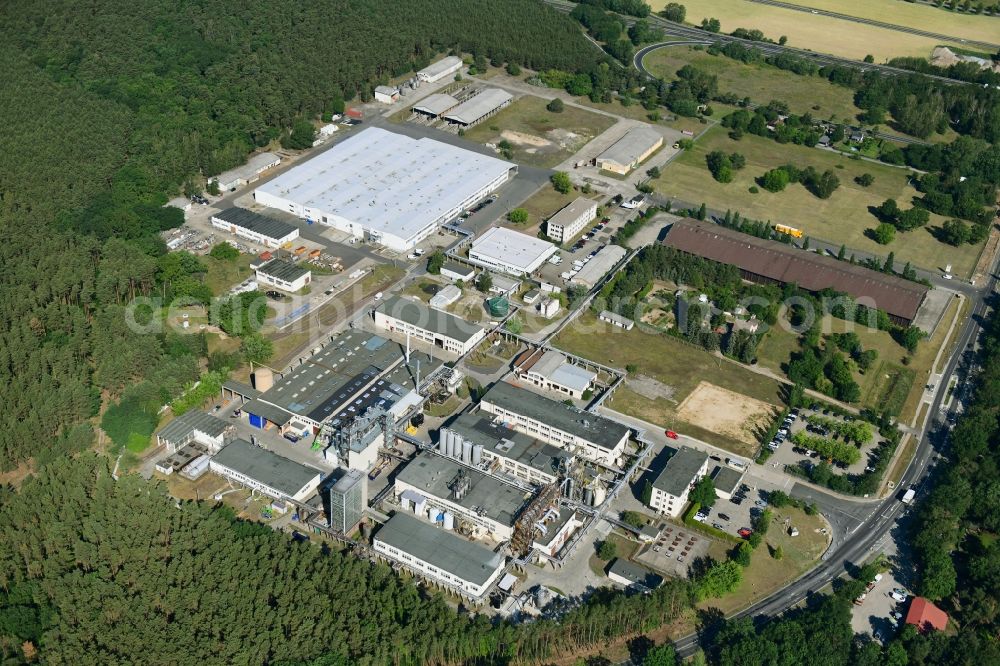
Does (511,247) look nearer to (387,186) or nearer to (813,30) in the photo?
(387,186)

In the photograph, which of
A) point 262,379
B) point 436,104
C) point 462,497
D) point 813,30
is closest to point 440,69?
point 436,104

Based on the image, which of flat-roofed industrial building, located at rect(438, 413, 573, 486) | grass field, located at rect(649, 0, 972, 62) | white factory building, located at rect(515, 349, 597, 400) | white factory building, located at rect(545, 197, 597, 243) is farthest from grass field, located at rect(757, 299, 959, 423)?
grass field, located at rect(649, 0, 972, 62)

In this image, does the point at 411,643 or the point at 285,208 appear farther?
the point at 285,208

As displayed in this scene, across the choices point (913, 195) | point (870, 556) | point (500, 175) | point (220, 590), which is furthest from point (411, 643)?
point (913, 195)

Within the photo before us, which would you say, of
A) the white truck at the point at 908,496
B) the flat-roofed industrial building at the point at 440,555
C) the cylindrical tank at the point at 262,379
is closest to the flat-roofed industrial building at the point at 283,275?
the cylindrical tank at the point at 262,379

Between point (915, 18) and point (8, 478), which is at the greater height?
point (915, 18)

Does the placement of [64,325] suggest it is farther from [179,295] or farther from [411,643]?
[411,643]

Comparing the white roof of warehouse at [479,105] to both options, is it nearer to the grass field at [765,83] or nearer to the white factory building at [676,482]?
the grass field at [765,83]

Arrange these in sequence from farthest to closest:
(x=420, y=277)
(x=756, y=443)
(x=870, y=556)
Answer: (x=420, y=277) → (x=756, y=443) → (x=870, y=556)
